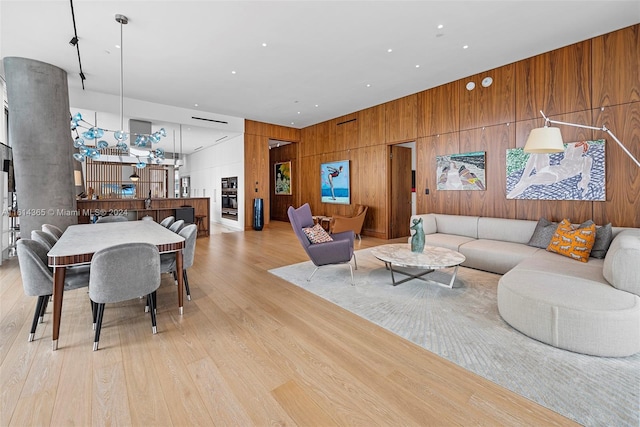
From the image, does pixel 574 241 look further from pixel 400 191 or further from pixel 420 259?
pixel 400 191

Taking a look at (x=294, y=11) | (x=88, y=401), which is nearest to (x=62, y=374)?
(x=88, y=401)

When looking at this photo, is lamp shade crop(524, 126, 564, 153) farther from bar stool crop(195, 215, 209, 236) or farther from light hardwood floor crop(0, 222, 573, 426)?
bar stool crop(195, 215, 209, 236)

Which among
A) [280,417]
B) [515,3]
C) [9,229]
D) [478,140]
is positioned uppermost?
[515,3]

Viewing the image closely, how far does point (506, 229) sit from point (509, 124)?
185 centimetres

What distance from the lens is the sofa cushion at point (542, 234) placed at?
13.1 feet

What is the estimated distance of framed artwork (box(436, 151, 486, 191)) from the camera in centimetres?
536

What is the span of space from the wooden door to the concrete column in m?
6.80

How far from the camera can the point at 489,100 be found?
17.0 ft

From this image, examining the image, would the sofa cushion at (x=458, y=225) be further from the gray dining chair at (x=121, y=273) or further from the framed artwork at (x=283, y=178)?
the framed artwork at (x=283, y=178)

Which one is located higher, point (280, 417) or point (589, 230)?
point (589, 230)

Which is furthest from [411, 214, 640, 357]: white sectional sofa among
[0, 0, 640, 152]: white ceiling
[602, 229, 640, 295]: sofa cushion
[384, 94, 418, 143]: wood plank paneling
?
[384, 94, 418, 143]: wood plank paneling

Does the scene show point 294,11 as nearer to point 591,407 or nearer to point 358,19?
point 358,19

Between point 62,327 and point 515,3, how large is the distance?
5888mm

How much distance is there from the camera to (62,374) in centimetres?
194
